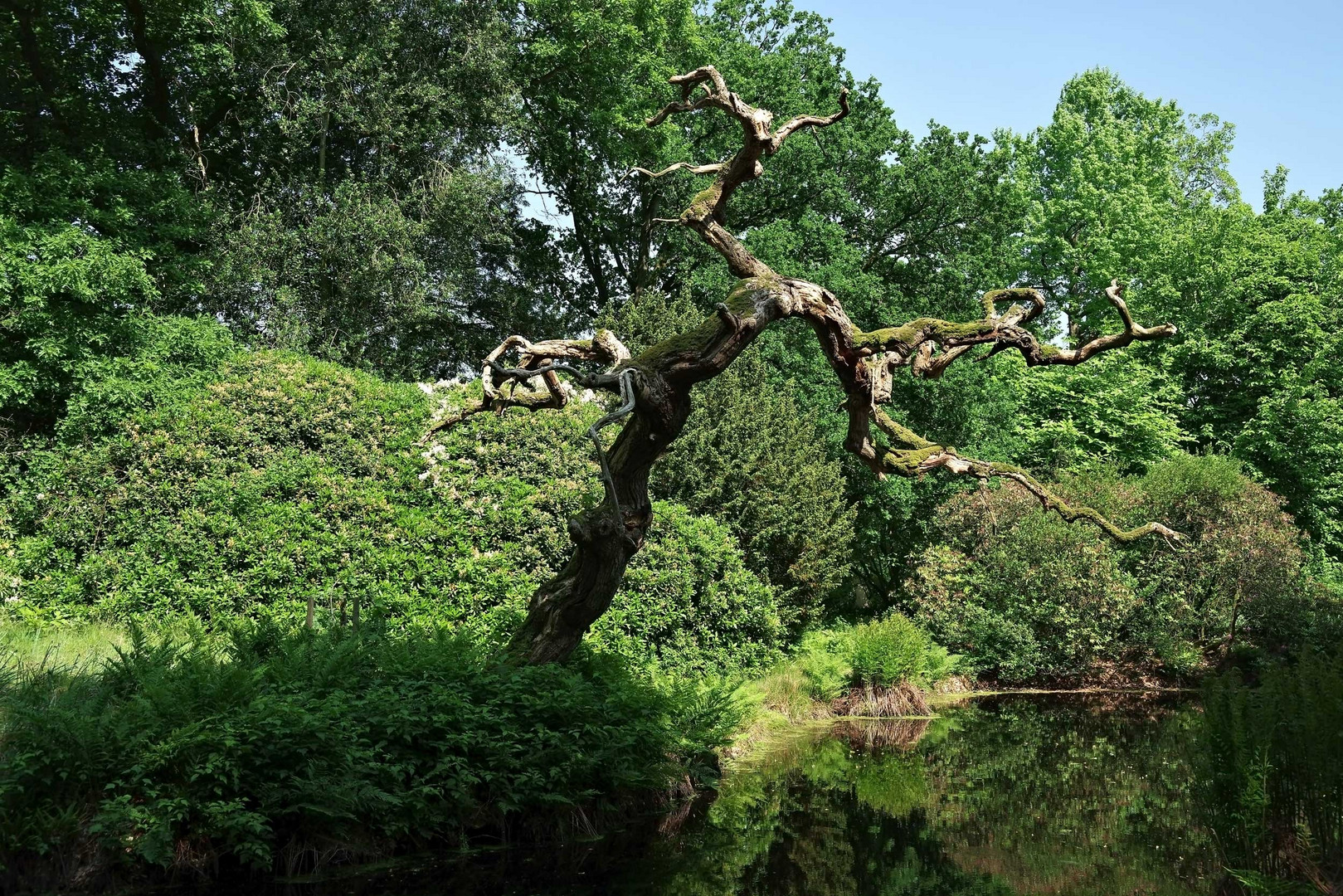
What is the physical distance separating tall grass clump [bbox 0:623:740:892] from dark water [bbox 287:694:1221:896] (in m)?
0.45

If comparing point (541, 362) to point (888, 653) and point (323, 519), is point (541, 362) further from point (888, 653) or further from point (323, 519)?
point (888, 653)

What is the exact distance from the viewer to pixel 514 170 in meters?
25.9

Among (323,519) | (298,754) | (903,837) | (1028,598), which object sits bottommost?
(903,837)

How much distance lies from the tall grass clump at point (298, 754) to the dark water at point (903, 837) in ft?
1.46

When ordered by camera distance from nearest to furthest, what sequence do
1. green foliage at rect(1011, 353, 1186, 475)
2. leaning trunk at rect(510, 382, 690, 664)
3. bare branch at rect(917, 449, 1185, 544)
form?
bare branch at rect(917, 449, 1185, 544) → leaning trunk at rect(510, 382, 690, 664) → green foliage at rect(1011, 353, 1186, 475)

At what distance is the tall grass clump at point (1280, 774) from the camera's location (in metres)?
6.36

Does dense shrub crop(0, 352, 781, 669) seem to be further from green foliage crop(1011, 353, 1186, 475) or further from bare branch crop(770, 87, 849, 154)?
green foliage crop(1011, 353, 1186, 475)

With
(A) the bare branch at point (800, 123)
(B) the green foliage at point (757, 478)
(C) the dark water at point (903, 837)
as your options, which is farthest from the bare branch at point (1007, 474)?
(B) the green foliage at point (757, 478)

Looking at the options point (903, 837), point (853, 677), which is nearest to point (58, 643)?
point (903, 837)

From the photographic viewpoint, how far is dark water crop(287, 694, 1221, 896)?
7.18 metres

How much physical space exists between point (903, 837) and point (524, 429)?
8455mm

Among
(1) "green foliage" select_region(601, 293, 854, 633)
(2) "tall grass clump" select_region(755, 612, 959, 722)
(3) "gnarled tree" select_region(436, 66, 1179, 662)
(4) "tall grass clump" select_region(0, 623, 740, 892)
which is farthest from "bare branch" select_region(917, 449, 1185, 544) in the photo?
(1) "green foliage" select_region(601, 293, 854, 633)

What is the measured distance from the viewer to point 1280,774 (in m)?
6.86

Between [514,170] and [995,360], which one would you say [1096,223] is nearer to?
[995,360]
